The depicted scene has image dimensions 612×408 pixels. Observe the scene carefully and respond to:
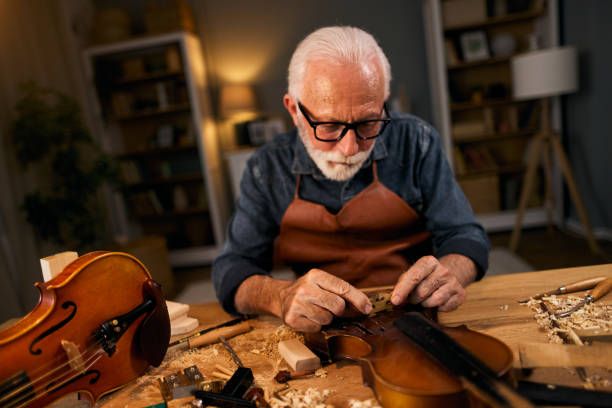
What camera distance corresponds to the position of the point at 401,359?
2.14 ft

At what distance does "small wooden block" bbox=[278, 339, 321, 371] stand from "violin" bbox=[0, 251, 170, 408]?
26 centimetres

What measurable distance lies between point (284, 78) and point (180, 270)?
244 cm

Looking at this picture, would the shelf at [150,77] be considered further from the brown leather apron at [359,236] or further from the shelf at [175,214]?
the brown leather apron at [359,236]

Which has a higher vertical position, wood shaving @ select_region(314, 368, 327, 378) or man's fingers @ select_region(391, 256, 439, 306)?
man's fingers @ select_region(391, 256, 439, 306)

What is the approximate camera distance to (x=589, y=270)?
1052mm

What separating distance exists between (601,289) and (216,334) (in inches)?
33.5

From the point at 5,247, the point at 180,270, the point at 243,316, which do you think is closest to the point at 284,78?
the point at 180,270

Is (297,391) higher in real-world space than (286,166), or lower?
lower

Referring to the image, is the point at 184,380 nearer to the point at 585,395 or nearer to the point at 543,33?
the point at 585,395

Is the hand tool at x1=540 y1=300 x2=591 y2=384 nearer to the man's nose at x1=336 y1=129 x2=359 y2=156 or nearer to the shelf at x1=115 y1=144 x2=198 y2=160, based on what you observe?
the man's nose at x1=336 y1=129 x2=359 y2=156

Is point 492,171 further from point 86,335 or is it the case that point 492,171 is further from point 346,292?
point 86,335

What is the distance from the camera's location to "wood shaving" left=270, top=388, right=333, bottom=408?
67cm

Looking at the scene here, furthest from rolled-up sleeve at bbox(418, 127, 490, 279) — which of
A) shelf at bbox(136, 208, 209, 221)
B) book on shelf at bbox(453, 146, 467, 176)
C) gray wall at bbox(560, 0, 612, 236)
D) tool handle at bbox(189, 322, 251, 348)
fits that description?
shelf at bbox(136, 208, 209, 221)

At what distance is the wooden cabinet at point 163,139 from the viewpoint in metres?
4.44
